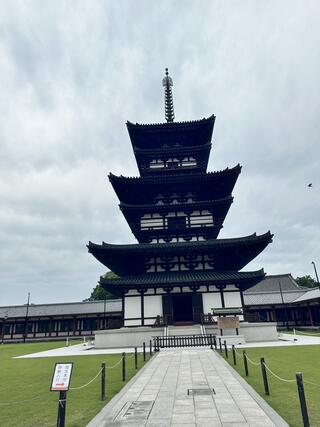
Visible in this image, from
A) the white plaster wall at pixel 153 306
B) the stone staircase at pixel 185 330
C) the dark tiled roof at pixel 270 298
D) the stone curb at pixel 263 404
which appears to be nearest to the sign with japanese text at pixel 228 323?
the stone staircase at pixel 185 330

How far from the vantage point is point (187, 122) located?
103ft

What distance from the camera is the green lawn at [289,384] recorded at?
21.4 feet

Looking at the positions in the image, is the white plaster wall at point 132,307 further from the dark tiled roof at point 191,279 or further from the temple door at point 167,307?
the temple door at point 167,307

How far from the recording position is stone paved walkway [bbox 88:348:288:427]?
6.09 m

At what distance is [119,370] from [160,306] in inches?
485

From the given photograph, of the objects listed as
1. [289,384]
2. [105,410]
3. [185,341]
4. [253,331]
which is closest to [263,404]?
[289,384]

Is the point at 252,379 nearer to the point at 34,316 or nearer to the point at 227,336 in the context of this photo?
the point at 227,336

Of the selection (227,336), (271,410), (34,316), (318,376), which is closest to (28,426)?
(271,410)

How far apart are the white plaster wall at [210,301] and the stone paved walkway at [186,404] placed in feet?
43.7

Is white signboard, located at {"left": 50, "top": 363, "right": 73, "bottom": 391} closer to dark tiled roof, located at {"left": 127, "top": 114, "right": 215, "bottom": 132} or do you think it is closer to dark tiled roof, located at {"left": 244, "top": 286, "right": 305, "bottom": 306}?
dark tiled roof, located at {"left": 127, "top": 114, "right": 215, "bottom": 132}

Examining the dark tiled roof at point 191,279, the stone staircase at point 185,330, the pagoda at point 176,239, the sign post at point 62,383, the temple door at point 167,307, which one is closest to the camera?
the sign post at point 62,383

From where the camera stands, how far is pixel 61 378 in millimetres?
5910

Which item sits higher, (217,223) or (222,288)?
(217,223)

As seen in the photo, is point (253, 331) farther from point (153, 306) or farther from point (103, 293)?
point (103, 293)
